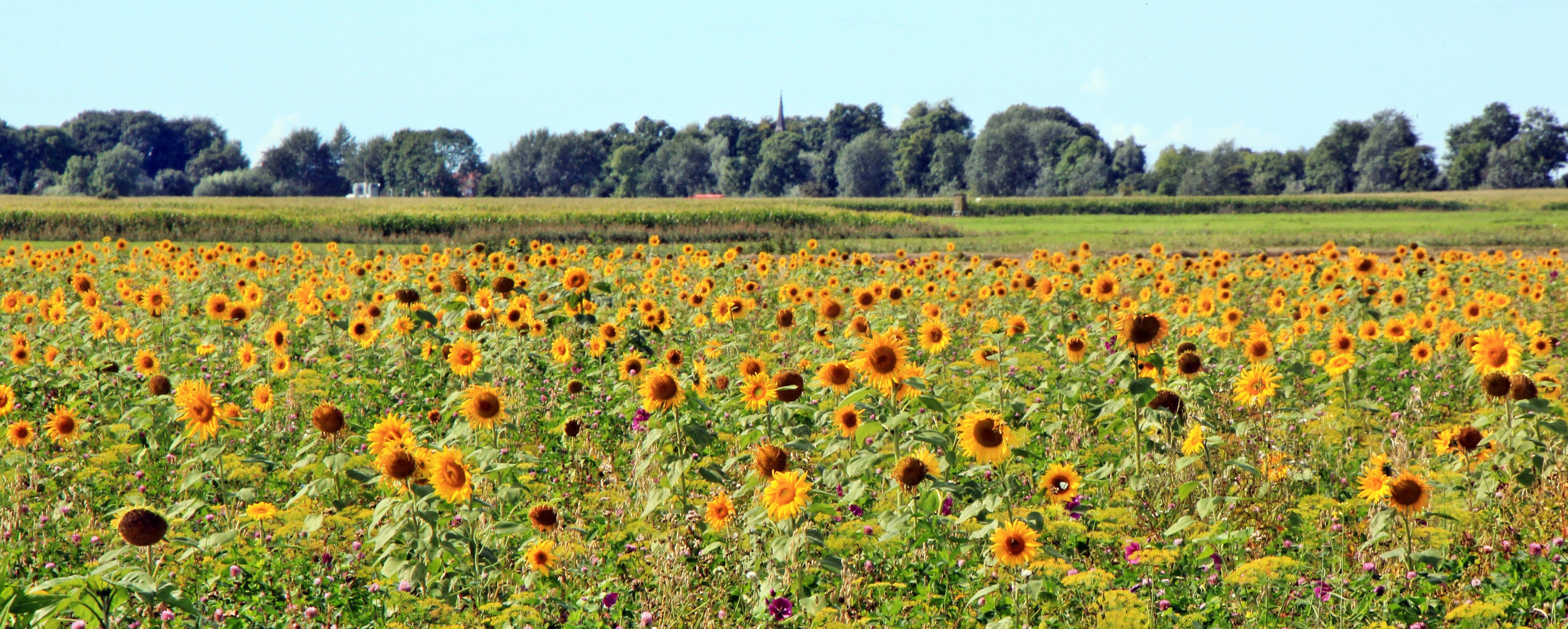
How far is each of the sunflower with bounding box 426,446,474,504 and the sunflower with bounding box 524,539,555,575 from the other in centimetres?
29

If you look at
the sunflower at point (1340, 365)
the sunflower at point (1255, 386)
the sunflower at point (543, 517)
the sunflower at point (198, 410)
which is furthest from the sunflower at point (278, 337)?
the sunflower at point (1340, 365)

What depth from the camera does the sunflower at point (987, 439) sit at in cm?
394

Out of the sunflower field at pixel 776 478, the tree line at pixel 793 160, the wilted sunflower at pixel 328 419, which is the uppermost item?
the tree line at pixel 793 160

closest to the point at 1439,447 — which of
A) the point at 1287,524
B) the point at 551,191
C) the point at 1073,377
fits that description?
the point at 1287,524

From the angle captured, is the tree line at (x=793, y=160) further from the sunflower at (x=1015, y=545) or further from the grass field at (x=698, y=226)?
the sunflower at (x=1015, y=545)

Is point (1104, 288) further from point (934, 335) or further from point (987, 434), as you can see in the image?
point (987, 434)

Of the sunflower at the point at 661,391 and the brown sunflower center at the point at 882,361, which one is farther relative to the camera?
the brown sunflower center at the point at 882,361

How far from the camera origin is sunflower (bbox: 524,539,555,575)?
3650 millimetres

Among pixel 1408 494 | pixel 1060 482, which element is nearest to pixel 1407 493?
pixel 1408 494

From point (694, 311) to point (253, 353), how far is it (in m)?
4.30

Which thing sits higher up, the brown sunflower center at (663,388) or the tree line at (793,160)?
the tree line at (793,160)

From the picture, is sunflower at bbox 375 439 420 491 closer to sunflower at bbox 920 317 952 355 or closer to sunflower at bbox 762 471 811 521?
sunflower at bbox 762 471 811 521

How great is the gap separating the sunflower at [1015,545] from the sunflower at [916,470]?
1.03 feet

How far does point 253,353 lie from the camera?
638cm
